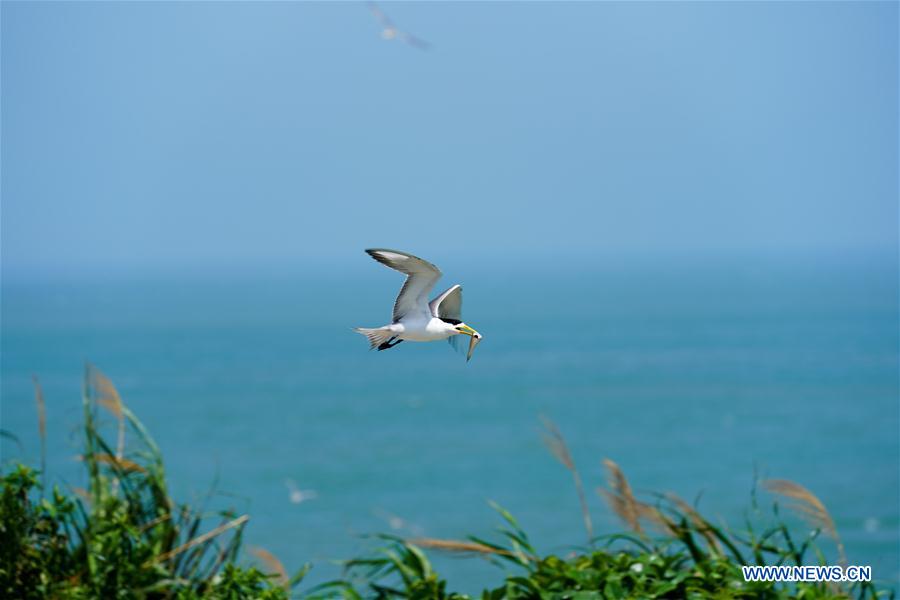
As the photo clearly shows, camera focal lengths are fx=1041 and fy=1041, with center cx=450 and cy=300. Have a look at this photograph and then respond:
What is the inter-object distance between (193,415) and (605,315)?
56.8 meters

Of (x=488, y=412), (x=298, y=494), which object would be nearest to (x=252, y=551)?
(x=298, y=494)

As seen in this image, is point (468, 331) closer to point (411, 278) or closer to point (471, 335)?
point (471, 335)

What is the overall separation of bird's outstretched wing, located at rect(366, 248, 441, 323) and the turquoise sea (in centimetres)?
2245

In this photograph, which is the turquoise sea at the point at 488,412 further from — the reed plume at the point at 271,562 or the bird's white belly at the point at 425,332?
the bird's white belly at the point at 425,332

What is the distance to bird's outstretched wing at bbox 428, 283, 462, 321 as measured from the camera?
1686 millimetres

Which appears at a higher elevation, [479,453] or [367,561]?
[367,561]

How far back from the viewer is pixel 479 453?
62.6 m

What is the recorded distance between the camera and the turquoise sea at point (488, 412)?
49.5m

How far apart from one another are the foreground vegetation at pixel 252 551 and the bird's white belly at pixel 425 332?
3.29 metres

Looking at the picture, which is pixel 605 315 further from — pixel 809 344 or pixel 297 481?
pixel 297 481

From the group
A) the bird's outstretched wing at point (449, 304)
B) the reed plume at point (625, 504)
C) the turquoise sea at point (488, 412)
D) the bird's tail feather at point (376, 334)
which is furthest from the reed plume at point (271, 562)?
the turquoise sea at point (488, 412)

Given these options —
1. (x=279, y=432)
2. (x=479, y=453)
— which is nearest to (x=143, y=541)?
(x=479, y=453)

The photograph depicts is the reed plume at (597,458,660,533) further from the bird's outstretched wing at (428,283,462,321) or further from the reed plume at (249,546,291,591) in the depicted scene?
the bird's outstretched wing at (428,283,462,321)

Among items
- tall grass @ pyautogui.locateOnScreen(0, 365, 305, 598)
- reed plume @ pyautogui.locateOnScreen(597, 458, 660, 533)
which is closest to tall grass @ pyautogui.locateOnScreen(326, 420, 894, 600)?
reed plume @ pyautogui.locateOnScreen(597, 458, 660, 533)
